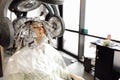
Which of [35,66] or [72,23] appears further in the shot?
[72,23]

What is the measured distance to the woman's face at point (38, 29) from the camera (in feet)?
4.79

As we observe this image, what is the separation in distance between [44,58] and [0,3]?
0.66 m

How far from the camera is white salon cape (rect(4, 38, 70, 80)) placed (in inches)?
55.4

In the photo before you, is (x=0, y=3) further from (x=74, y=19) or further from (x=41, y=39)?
(x=74, y=19)

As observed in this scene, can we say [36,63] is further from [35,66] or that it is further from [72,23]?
[72,23]

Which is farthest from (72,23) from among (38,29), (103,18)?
(38,29)

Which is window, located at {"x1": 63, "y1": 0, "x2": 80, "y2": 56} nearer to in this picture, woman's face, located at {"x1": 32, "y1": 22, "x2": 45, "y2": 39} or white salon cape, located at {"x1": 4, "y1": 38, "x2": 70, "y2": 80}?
white salon cape, located at {"x1": 4, "y1": 38, "x2": 70, "y2": 80}

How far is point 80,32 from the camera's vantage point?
12.2ft

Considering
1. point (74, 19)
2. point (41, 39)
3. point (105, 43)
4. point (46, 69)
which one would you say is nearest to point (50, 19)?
point (41, 39)

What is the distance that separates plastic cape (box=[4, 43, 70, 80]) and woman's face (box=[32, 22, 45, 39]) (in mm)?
137

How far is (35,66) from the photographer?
4.78 feet

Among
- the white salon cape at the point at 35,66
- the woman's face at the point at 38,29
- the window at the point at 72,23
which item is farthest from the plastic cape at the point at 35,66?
the window at the point at 72,23

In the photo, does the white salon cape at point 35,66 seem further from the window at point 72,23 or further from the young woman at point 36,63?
the window at point 72,23

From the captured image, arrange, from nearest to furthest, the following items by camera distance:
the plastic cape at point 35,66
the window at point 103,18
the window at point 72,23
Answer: the plastic cape at point 35,66 → the window at point 103,18 → the window at point 72,23
